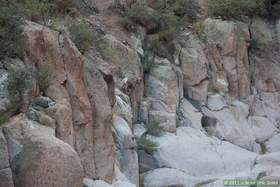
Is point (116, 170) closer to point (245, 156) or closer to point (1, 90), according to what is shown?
point (1, 90)

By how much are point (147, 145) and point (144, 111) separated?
132 cm

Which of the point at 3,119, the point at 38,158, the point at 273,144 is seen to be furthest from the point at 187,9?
the point at 38,158

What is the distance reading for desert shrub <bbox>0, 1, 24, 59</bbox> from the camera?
7590mm

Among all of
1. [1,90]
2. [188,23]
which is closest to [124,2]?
[188,23]

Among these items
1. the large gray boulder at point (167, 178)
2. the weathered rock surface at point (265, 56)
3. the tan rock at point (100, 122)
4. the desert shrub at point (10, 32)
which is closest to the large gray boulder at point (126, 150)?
the large gray boulder at point (167, 178)

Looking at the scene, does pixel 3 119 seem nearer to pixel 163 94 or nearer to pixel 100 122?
pixel 100 122

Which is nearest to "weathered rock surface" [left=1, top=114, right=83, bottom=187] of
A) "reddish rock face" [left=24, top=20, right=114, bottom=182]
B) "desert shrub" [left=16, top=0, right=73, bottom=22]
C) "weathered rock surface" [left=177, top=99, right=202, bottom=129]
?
"reddish rock face" [left=24, top=20, right=114, bottom=182]

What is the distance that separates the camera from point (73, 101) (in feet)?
27.7

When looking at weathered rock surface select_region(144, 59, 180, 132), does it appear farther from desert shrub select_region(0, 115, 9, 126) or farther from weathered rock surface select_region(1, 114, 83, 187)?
desert shrub select_region(0, 115, 9, 126)

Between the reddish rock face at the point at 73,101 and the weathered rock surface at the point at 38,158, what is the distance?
801mm

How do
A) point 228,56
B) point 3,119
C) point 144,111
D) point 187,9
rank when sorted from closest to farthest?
point 3,119, point 144,111, point 187,9, point 228,56

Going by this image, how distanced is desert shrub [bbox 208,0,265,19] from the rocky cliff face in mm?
362

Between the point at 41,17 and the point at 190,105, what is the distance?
6.61 metres

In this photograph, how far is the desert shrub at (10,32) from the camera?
759 centimetres
